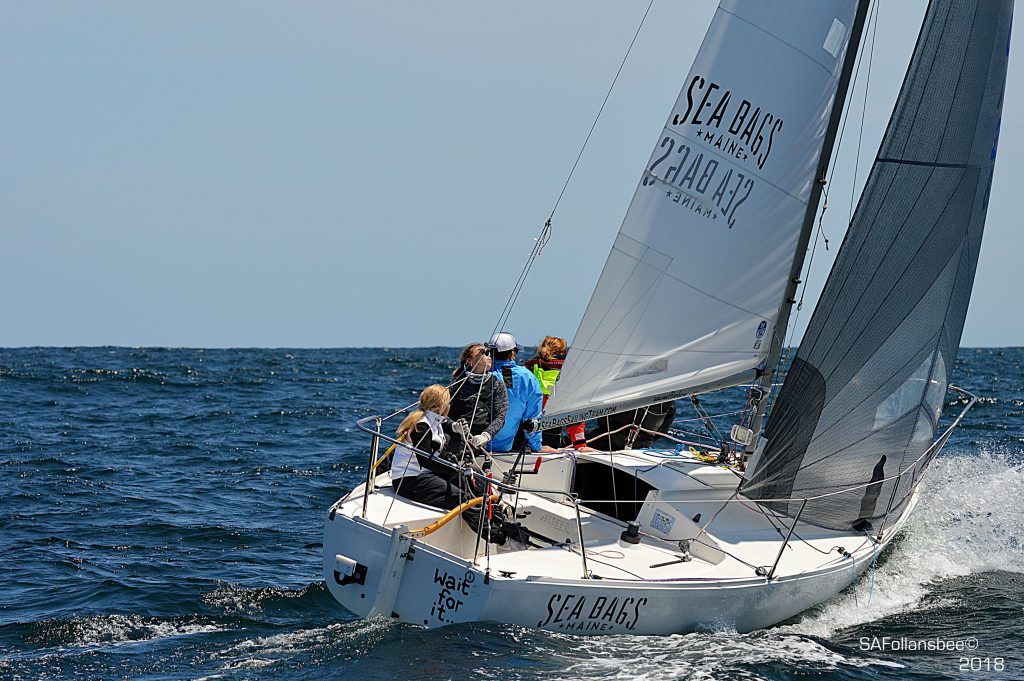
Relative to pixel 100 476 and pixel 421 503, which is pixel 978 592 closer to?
pixel 421 503

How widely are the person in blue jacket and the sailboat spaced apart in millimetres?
164

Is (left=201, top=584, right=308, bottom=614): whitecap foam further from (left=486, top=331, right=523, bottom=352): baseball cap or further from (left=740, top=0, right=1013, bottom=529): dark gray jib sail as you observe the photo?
(left=740, top=0, right=1013, bottom=529): dark gray jib sail

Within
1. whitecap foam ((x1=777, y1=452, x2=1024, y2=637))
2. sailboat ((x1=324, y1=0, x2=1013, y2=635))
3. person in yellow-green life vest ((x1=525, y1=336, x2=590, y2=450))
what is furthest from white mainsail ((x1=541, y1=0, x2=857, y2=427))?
whitecap foam ((x1=777, y1=452, x2=1024, y2=637))

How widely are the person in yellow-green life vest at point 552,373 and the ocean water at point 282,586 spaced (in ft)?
6.88

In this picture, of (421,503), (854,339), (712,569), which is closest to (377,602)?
(421,503)

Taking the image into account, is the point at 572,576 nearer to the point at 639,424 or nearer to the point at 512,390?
the point at 512,390

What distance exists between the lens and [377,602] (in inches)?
240

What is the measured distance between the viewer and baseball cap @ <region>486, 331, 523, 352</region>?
7.73 metres

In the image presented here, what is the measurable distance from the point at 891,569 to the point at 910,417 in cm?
122

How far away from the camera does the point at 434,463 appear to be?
6.97 m

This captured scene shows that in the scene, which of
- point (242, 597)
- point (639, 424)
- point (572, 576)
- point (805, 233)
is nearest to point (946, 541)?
point (639, 424)

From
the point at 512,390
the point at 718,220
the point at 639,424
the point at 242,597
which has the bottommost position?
the point at 242,597

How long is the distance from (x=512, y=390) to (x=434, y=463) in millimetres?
1016

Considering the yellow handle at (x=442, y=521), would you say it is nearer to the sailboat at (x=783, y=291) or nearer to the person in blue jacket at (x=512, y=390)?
the sailboat at (x=783, y=291)
